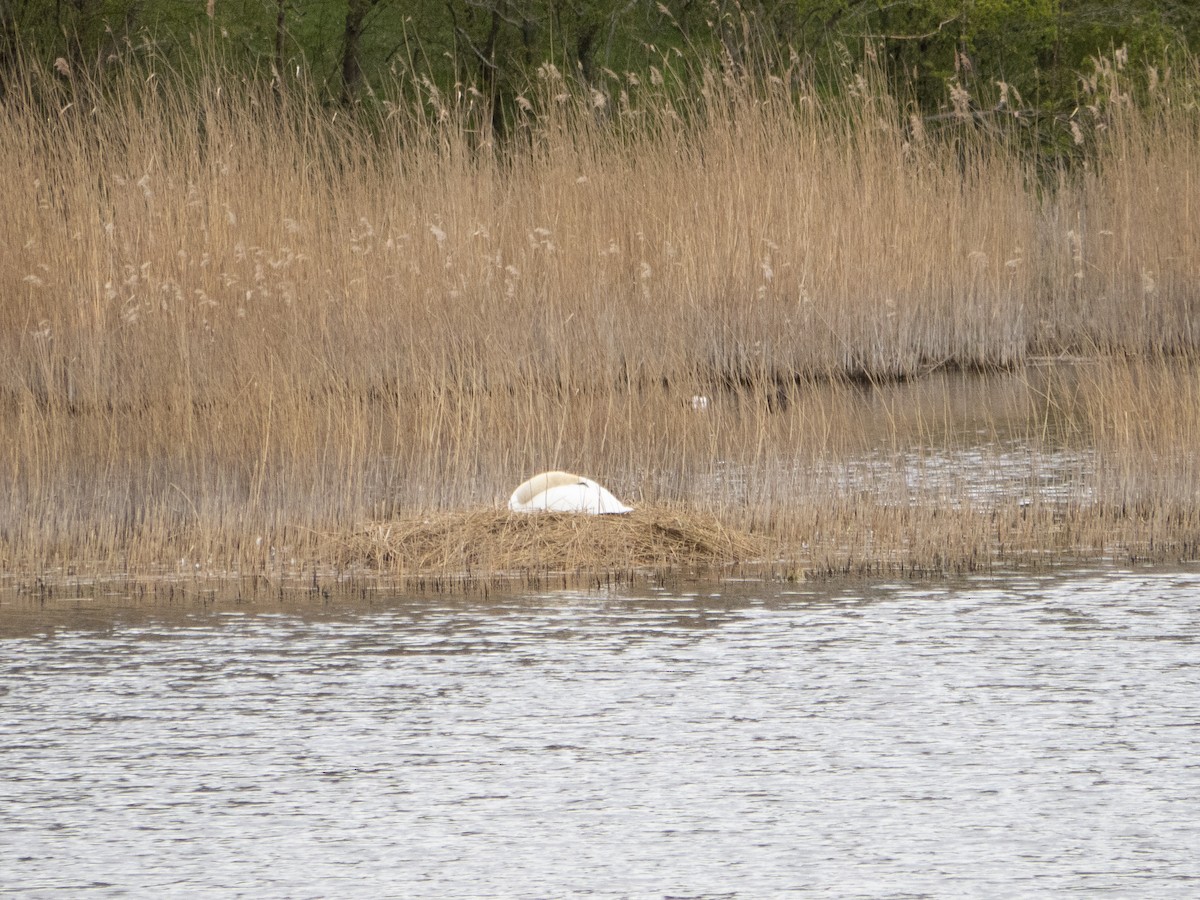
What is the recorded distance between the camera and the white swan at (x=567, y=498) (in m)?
6.70

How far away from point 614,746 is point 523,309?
22.0ft

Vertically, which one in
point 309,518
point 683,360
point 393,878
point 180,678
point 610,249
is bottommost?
point 393,878

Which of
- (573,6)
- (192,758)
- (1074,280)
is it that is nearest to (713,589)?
(192,758)

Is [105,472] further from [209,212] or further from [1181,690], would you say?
[1181,690]

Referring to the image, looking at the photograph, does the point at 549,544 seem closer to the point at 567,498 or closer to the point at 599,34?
the point at 567,498

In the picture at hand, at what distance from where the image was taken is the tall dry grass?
294 inches

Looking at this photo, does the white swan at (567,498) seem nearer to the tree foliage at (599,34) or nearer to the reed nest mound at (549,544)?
the reed nest mound at (549,544)

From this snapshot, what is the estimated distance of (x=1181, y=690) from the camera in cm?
448

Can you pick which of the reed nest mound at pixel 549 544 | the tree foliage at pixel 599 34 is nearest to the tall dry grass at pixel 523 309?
the reed nest mound at pixel 549 544

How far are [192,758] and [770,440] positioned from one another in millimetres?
4044

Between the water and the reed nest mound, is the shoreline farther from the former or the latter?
the water

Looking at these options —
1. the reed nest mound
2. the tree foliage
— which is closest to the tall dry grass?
the reed nest mound

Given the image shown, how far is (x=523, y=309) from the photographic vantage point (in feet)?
34.9

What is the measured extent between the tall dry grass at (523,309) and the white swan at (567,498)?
39 centimetres
